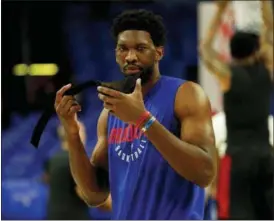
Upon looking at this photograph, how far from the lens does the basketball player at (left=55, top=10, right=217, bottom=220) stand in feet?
5.22

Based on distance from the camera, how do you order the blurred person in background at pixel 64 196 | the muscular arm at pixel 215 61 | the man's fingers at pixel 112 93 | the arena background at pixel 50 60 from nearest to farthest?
the man's fingers at pixel 112 93 → the muscular arm at pixel 215 61 → the blurred person in background at pixel 64 196 → the arena background at pixel 50 60

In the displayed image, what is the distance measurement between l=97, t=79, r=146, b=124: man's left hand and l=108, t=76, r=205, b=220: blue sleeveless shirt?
0.54 ft

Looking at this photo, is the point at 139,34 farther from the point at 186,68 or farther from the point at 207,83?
the point at 186,68

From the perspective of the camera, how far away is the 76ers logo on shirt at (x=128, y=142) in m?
1.65

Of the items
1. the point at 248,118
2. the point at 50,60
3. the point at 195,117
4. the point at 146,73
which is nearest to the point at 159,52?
the point at 146,73

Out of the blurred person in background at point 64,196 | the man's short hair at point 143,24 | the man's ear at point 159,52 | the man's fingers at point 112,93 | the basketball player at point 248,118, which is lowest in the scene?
the blurred person in background at point 64,196

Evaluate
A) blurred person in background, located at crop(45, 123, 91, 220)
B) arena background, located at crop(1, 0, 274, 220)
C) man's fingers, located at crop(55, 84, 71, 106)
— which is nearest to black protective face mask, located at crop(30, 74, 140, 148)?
man's fingers, located at crop(55, 84, 71, 106)

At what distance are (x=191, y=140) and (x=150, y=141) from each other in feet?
0.30

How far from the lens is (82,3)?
5.59 m

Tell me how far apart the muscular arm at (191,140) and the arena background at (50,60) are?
1910 mm

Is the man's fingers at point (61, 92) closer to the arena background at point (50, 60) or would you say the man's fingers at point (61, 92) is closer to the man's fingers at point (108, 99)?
the man's fingers at point (108, 99)

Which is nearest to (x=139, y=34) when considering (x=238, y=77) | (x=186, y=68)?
(x=238, y=77)

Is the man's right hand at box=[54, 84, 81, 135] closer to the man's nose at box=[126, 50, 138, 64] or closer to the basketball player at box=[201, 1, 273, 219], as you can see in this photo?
the man's nose at box=[126, 50, 138, 64]

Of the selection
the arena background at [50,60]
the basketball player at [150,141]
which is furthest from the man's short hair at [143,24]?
the arena background at [50,60]
